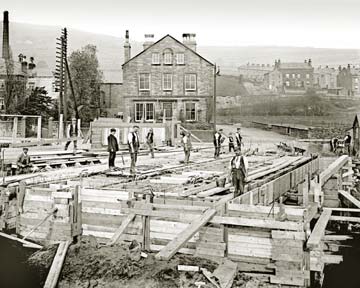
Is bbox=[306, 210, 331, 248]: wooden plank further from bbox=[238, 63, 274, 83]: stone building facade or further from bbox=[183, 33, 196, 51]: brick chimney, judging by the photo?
bbox=[238, 63, 274, 83]: stone building facade

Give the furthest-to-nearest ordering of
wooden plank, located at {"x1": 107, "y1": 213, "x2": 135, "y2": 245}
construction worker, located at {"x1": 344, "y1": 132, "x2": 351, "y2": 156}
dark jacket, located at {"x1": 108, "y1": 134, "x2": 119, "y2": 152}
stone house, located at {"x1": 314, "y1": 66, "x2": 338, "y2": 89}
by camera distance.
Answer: stone house, located at {"x1": 314, "y1": 66, "x2": 338, "y2": 89}
construction worker, located at {"x1": 344, "y1": 132, "x2": 351, "y2": 156}
dark jacket, located at {"x1": 108, "y1": 134, "x2": 119, "y2": 152}
wooden plank, located at {"x1": 107, "y1": 213, "x2": 135, "y2": 245}

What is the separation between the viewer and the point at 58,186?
504 inches

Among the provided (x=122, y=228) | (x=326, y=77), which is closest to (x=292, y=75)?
(x=326, y=77)

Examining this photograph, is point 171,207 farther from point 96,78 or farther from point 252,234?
point 96,78

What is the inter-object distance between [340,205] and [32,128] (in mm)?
26485

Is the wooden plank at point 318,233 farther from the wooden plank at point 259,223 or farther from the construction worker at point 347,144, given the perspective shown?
the construction worker at point 347,144

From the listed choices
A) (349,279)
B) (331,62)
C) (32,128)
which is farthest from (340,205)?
(331,62)

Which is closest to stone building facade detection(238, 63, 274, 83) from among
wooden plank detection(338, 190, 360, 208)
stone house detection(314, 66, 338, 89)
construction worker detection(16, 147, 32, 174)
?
stone house detection(314, 66, 338, 89)

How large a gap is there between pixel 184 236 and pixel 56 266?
2.63 meters

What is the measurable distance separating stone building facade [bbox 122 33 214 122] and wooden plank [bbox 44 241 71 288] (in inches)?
1441

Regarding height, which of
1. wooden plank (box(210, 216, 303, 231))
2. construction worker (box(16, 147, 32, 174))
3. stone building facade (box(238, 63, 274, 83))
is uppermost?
stone building facade (box(238, 63, 274, 83))

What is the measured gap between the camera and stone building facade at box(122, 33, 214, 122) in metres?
47.0

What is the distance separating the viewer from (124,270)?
9.25 m

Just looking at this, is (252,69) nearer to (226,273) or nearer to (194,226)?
(194,226)
